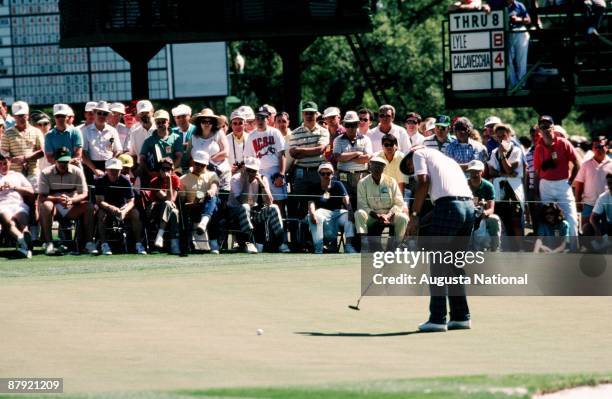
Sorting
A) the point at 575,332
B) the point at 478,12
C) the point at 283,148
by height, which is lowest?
the point at 575,332

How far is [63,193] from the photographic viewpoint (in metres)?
A: 18.6

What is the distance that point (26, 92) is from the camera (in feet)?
99.9

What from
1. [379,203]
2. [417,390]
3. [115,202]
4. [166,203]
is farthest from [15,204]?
[417,390]

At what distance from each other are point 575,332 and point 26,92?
20.5 metres

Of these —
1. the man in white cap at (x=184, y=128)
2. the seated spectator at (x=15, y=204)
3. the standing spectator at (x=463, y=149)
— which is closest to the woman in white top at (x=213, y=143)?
the man in white cap at (x=184, y=128)

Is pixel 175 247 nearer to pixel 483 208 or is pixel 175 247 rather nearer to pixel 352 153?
pixel 352 153

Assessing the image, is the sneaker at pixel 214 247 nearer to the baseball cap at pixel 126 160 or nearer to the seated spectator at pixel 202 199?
the seated spectator at pixel 202 199

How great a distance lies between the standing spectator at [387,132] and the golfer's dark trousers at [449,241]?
22.2 ft

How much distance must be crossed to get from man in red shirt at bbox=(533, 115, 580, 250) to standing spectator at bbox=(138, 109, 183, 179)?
5.17 m

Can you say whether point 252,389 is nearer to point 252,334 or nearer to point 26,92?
point 252,334

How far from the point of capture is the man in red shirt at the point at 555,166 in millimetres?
18594

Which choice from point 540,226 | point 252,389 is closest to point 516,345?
point 252,389

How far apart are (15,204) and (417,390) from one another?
35.4 feet

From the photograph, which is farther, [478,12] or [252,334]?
[478,12]
